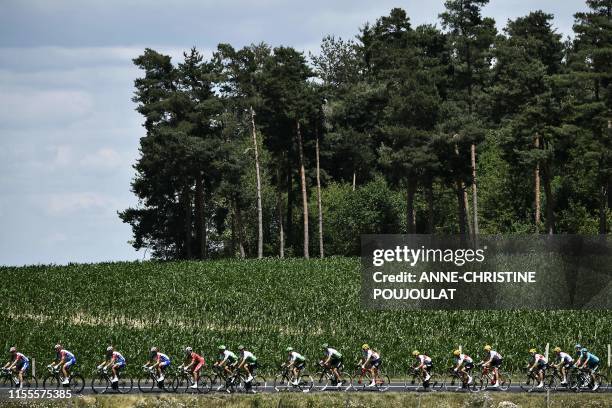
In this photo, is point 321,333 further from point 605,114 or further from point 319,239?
point 319,239

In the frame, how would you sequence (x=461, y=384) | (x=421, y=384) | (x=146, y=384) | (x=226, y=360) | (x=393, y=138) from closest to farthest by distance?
(x=226, y=360), (x=461, y=384), (x=421, y=384), (x=146, y=384), (x=393, y=138)

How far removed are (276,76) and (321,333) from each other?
37.9 meters

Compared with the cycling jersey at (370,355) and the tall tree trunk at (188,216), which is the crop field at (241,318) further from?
the tall tree trunk at (188,216)

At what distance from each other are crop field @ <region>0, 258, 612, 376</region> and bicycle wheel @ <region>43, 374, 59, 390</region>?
2752 millimetres

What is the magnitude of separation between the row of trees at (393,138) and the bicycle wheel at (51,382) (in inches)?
1561

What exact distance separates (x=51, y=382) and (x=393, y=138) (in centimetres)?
4429

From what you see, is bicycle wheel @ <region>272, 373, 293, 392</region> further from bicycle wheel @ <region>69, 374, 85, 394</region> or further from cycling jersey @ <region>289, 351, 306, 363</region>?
bicycle wheel @ <region>69, 374, 85, 394</region>

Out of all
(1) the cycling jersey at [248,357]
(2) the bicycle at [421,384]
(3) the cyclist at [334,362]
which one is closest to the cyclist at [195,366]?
(1) the cycling jersey at [248,357]

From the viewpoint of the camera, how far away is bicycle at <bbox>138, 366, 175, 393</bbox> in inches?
1684

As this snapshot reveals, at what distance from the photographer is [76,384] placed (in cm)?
4344

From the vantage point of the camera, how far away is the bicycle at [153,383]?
42.8 metres

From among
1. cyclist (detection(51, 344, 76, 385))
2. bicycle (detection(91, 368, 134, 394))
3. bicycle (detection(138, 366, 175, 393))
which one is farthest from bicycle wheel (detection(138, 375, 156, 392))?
cyclist (detection(51, 344, 76, 385))

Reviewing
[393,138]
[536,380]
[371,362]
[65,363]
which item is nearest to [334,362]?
[371,362]

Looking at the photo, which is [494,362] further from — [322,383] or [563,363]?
[322,383]
